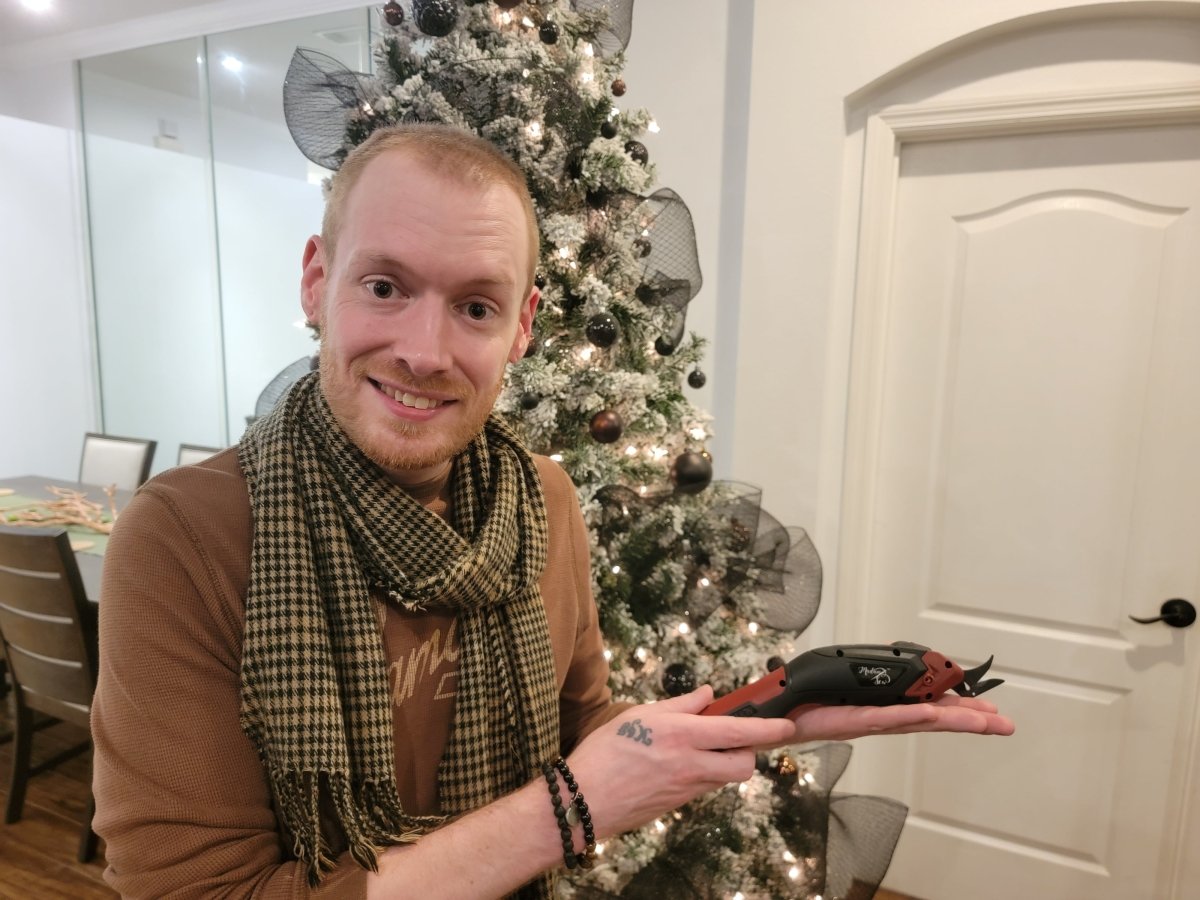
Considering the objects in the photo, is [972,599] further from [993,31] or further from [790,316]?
[993,31]

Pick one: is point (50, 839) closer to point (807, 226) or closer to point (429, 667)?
point (429, 667)

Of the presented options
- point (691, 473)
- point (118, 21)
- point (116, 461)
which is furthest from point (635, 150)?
point (118, 21)

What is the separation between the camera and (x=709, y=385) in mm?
2225

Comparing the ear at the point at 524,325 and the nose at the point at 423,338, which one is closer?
the nose at the point at 423,338

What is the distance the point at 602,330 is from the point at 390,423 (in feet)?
1.99

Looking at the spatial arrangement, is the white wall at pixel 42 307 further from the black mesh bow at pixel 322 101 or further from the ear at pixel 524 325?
the ear at pixel 524 325

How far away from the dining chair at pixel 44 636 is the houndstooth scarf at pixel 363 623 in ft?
5.56

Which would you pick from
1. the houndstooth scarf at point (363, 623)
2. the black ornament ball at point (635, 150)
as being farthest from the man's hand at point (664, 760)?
the black ornament ball at point (635, 150)

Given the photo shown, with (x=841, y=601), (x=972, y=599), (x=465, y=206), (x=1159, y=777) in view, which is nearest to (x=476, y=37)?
(x=465, y=206)

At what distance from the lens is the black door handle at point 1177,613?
1.87 meters

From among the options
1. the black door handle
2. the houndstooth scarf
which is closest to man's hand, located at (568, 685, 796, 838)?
the houndstooth scarf

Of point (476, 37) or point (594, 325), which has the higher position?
point (476, 37)

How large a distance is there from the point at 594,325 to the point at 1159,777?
1.88 m

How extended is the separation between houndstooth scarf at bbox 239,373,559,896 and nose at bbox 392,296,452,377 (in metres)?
0.14
